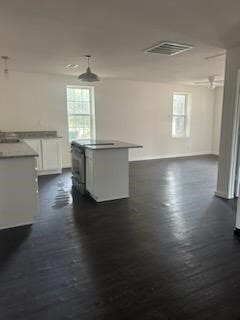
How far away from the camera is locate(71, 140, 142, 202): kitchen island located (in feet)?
13.2

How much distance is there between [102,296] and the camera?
6.25ft

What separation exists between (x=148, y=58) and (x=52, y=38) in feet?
6.27

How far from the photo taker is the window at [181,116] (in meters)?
8.61

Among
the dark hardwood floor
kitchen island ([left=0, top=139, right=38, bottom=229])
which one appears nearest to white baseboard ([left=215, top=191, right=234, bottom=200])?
the dark hardwood floor

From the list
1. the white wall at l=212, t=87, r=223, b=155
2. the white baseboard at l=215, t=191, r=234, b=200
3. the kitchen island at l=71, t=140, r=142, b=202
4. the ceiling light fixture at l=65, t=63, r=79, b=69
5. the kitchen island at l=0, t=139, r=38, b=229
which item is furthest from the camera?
the white wall at l=212, t=87, r=223, b=155

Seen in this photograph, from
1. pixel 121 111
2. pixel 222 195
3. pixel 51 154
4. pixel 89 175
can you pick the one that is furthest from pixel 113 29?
→ pixel 121 111

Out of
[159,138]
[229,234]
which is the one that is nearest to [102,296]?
[229,234]

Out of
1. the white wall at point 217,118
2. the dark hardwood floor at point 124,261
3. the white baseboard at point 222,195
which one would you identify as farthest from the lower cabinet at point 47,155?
the white wall at point 217,118

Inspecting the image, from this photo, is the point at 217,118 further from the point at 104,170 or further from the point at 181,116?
the point at 104,170

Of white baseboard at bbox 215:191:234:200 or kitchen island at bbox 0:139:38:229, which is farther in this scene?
white baseboard at bbox 215:191:234:200

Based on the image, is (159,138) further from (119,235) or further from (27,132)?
(119,235)

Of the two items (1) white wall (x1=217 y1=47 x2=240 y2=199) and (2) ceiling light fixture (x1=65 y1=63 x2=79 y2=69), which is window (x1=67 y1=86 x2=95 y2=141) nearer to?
(2) ceiling light fixture (x1=65 y1=63 x2=79 y2=69)

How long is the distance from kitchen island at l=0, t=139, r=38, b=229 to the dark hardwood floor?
18cm

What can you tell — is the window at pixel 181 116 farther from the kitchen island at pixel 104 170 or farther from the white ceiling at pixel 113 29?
the kitchen island at pixel 104 170
